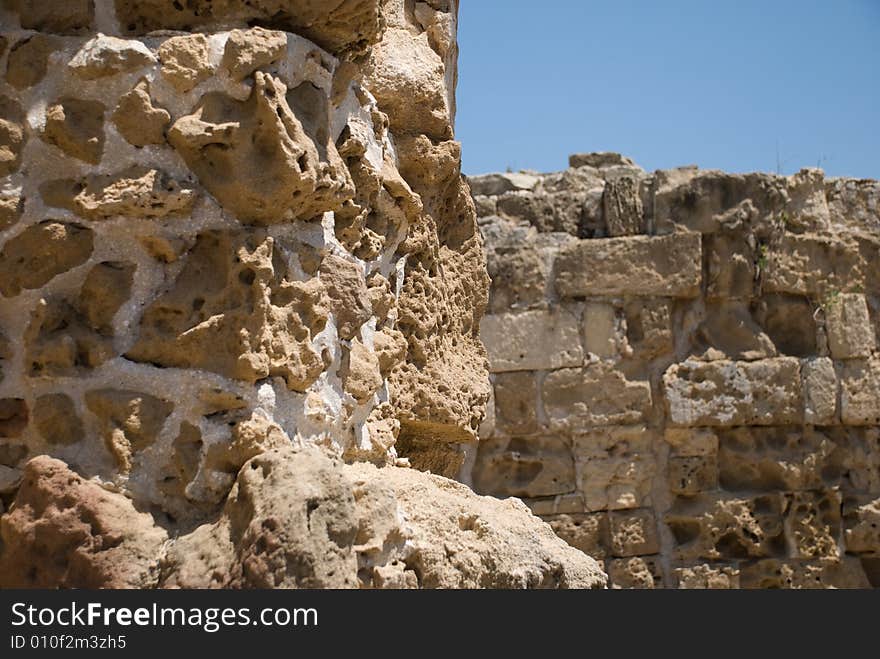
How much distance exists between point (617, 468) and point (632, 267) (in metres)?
1.24

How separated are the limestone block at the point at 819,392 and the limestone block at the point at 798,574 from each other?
2.76 feet

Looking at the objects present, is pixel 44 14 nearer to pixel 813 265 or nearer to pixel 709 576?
pixel 709 576

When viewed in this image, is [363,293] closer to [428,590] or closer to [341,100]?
[341,100]

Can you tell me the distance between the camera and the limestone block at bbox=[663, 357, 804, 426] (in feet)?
21.4

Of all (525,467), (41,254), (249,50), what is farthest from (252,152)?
(525,467)

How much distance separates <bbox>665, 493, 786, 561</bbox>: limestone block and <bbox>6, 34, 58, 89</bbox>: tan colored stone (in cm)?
525

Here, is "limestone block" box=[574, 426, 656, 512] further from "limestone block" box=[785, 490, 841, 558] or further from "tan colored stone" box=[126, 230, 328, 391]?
"tan colored stone" box=[126, 230, 328, 391]

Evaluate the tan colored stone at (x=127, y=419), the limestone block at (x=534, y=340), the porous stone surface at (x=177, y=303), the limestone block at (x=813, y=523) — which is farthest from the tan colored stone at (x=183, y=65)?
the limestone block at (x=813, y=523)

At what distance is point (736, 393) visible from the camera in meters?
6.52

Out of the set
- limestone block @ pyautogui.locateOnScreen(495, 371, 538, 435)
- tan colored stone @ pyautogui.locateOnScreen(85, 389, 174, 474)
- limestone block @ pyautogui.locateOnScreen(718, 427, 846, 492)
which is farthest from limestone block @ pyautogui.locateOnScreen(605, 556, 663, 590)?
tan colored stone @ pyautogui.locateOnScreen(85, 389, 174, 474)

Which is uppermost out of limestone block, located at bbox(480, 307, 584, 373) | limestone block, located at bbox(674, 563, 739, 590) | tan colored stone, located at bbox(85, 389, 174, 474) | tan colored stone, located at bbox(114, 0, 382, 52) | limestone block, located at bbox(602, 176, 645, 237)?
limestone block, located at bbox(602, 176, 645, 237)

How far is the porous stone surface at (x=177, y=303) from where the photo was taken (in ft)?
6.33

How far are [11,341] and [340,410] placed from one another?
68 centimetres

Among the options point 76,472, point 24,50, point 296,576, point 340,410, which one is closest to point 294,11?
point 24,50
